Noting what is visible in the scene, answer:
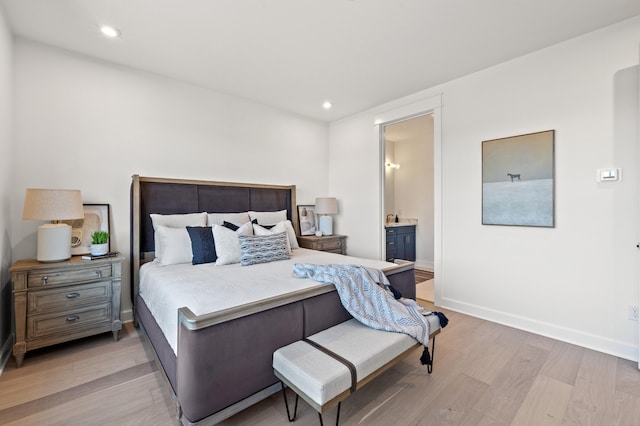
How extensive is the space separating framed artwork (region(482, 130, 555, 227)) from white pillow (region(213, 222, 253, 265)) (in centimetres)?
261

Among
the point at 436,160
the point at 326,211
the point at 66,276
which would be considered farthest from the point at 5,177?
the point at 436,160

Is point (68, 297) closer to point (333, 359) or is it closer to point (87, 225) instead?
point (87, 225)

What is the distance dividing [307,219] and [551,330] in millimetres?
3162

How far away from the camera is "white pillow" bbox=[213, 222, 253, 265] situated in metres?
2.67

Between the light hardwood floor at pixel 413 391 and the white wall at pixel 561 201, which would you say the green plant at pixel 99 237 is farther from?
the white wall at pixel 561 201

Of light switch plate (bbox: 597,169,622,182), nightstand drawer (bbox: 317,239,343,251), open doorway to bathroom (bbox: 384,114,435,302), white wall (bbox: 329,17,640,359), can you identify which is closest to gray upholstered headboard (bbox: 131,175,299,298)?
nightstand drawer (bbox: 317,239,343,251)

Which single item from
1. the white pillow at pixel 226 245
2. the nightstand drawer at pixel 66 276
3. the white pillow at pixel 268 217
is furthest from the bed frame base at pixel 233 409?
the white pillow at pixel 268 217

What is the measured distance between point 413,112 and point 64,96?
12.3 ft

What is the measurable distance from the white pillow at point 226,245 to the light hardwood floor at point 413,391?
95cm

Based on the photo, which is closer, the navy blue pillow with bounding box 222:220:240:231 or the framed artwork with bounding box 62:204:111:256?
the framed artwork with bounding box 62:204:111:256

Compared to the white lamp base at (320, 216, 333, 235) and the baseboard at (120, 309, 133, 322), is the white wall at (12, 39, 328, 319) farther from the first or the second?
the white lamp base at (320, 216, 333, 235)

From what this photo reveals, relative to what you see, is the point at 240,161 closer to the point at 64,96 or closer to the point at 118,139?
the point at 118,139

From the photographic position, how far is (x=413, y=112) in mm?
3746

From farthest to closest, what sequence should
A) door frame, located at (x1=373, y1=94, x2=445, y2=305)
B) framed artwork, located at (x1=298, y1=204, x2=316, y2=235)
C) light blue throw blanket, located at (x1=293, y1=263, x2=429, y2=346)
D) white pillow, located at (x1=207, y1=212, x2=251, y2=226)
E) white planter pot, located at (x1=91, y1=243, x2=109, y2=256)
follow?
framed artwork, located at (x1=298, y1=204, x2=316, y2=235) → door frame, located at (x1=373, y1=94, x2=445, y2=305) → white pillow, located at (x1=207, y1=212, x2=251, y2=226) → white planter pot, located at (x1=91, y1=243, x2=109, y2=256) → light blue throw blanket, located at (x1=293, y1=263, x2=429, y2=346)
